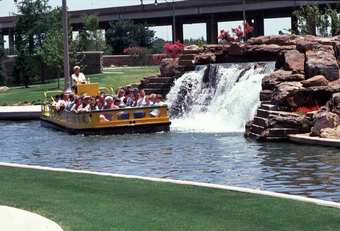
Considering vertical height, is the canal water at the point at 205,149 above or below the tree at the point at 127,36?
below

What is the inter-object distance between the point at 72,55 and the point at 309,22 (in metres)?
16.9

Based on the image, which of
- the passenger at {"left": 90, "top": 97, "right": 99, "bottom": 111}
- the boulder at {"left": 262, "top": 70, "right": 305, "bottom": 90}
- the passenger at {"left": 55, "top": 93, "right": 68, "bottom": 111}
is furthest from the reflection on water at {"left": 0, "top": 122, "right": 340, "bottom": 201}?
the boulder at {"left": 262, "top": 70, "right": 305, "bottom": 90}

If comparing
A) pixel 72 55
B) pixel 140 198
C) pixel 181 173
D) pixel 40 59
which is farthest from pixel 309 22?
pixel 140 198

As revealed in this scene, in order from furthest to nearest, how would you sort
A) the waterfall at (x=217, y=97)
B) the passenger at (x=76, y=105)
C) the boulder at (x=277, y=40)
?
the boulder at (x=277, y=40) < the waterfall at (x=217, y=97) < the passenger at (x=76, y=105)

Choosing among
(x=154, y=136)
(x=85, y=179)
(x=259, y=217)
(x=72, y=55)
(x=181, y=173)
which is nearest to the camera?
(x=259, y=217)

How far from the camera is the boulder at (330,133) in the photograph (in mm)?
21266

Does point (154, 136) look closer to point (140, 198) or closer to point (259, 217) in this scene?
point (140, 198)

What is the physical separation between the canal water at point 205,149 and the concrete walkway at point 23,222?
5.30 metres

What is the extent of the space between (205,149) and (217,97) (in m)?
12.5

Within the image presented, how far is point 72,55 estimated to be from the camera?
55.6m

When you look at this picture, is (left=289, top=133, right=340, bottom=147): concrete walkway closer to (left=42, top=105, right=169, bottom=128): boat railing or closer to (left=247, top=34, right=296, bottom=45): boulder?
(left=42, top=105, right=169, bottom=128): boat railing

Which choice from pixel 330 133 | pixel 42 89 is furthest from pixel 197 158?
pixel 42 89

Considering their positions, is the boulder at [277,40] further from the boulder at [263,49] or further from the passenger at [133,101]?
the passenger at [133,101]

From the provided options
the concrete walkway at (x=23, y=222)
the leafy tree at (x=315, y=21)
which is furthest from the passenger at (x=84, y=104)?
the leafy tree at (x=315, y=21)
